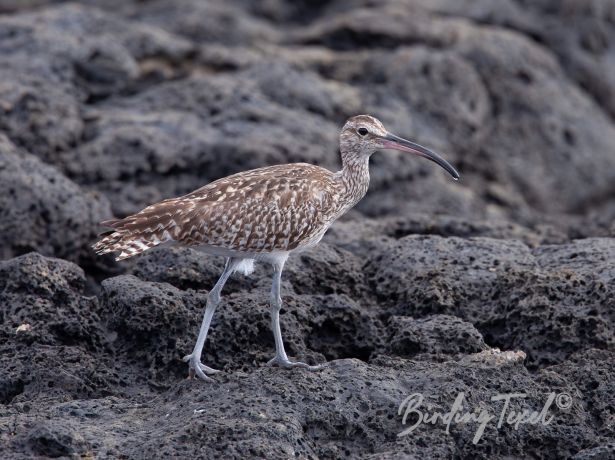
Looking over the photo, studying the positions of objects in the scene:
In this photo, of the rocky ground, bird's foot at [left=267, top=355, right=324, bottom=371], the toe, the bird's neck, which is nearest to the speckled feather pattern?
the bird's neck

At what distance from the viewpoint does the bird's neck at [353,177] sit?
10695 mm

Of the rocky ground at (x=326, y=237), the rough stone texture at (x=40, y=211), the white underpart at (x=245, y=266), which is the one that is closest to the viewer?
the rocky ground at (x=326, y=237)

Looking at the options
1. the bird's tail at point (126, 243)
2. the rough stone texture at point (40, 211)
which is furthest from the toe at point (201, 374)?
the rough stone texture at point (40, 211)

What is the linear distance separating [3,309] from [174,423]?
2.72m

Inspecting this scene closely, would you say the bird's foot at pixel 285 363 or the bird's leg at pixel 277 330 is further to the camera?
the bird's leg at pixel 277 330

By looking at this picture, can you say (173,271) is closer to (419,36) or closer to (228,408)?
(228,408)

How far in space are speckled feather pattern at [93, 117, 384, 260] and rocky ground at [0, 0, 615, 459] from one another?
2.53 ft

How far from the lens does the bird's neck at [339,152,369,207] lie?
1070 cm

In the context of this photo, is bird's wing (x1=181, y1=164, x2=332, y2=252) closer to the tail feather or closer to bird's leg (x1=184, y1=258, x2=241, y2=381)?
the tail feather

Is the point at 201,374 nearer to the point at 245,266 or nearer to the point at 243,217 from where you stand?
the point at 245,266

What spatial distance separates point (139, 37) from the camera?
61.8 feet

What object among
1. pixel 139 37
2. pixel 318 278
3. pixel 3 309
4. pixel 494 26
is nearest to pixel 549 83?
pixel 494 26

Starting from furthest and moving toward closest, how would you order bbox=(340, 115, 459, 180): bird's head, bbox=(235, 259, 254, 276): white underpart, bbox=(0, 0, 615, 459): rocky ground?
bbox=(340, 115, 459, 180): bird's head, bbox=(235, 259, 254, 276): white underpart, bbox=(0, 0, 615, 459): rocky ground

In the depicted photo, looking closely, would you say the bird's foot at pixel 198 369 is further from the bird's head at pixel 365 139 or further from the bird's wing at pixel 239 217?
the bird's head at pixel 365 139
